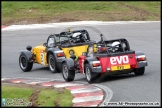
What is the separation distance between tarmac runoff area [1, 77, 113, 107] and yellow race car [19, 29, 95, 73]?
1.19m

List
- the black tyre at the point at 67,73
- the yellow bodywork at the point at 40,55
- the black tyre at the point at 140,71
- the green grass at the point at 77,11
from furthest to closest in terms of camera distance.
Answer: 1. the green grass at the point at 77,11
2. the yellow bodywork at the point at 40,55
3. the black tyre at the point at 67,73
4. the black tyre at the point at 140,71

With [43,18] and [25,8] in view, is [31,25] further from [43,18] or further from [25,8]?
[25,8]

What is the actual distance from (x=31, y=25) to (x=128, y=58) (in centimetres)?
2144

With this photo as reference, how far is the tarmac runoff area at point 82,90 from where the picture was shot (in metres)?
12.2

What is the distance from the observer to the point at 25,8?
146 ft

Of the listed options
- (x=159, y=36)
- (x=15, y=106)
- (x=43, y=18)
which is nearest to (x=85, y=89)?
(x=15, y=106)

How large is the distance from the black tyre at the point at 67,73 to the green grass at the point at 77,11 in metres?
22.1

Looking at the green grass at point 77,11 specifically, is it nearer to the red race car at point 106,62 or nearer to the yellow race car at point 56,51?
the yellow race car at point 56,51

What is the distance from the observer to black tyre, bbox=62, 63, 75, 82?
52.2 ft

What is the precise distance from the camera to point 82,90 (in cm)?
1393

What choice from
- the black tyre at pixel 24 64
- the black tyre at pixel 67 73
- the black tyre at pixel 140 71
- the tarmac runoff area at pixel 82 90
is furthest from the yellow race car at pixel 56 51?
the black tyre at pixel 140 71

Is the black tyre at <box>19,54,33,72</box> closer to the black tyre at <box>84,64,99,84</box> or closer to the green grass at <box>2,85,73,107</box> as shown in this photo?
the black tyre at <box>84,64,99,84</box>

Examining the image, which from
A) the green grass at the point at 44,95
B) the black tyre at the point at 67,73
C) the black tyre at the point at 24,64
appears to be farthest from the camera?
the black tyre at the point at 24,64

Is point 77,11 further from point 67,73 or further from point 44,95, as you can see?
point 44,95
